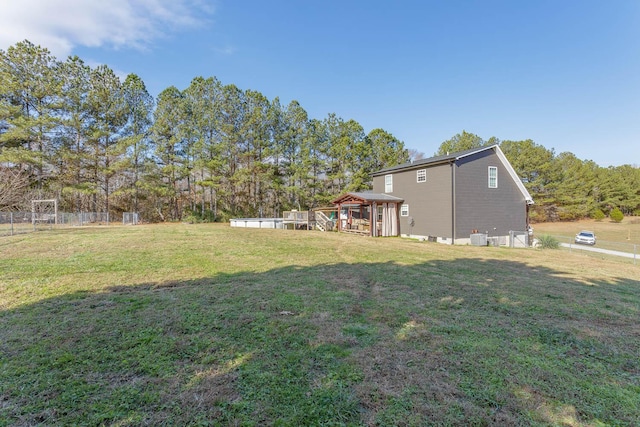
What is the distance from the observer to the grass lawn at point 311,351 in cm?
222

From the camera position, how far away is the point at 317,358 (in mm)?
3006

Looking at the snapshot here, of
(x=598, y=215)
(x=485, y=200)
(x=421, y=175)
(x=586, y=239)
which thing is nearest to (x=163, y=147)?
(x=421, y=175)

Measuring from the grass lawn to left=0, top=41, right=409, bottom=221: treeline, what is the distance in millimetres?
23496

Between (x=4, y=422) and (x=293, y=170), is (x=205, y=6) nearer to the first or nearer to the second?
(x=4, y=422)

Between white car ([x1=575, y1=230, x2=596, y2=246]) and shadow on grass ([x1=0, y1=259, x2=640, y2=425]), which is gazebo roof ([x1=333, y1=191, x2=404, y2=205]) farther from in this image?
white car ([x1=575, y1=230, x2=596, y2=246])

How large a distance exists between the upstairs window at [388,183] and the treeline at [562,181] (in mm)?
20294

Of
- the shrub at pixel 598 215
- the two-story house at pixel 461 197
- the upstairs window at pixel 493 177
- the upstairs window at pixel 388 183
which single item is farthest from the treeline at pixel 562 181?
the upstairs window at pixel 388 183

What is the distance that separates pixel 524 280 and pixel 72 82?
115 feet

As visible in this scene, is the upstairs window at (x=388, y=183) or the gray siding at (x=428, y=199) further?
the upstairs window at (x=388, y=183)

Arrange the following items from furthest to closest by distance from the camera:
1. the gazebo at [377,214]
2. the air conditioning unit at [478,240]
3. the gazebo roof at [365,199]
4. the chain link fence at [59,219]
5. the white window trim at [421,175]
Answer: the chain link fence at [59,219] < the gazebo at [377,214] < the gazebo roof at [365,199] < the white window trim at [421,175] < the air conditioning unit at [478,240]

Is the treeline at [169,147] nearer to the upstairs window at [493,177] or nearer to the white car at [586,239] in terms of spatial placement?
the upstairs window at [493,177]

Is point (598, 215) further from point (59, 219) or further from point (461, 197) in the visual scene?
point (59, 219)

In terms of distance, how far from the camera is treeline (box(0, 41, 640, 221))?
23875mm

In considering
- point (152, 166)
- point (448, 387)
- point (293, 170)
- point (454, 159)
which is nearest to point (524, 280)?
point (448, 387)
